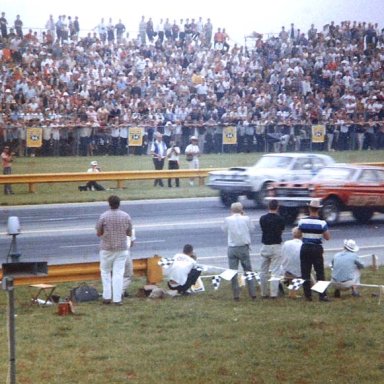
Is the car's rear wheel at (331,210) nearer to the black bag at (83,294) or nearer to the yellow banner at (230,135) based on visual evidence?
the yellow banner at (230,135)

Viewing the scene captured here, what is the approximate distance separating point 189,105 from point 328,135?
297cm

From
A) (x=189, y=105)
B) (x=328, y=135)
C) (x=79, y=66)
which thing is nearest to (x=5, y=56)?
(x=79, y=66)

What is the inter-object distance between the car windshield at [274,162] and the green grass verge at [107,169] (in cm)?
16

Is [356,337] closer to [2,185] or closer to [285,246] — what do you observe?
[285,246]

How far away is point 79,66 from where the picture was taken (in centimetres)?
1939

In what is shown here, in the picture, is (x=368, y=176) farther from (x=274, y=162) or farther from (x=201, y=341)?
(x=201, y=341)

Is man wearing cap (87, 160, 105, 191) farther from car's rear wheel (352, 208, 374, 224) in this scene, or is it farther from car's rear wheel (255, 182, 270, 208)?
car's rear wheel (352, 208, 374, 224)

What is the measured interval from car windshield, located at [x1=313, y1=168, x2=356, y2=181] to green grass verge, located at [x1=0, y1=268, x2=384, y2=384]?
829 cm

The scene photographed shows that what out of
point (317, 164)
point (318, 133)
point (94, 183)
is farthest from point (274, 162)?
point (94, 183)

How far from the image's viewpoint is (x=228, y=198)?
2434 centimetres

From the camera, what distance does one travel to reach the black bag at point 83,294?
14250 mm

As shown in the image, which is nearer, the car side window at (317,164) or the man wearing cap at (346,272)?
the man wearing cap at (346,272)

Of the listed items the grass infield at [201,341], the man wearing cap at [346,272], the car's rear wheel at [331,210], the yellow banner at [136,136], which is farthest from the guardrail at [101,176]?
the man wearing cap at [346,272]

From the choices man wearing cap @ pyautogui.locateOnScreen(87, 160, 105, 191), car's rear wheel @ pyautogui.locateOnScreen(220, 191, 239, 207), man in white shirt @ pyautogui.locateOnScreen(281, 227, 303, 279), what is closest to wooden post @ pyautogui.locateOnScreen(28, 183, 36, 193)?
man wearing cap @ pyautogui.locateOnScreen(87, 160, 105, 191)
